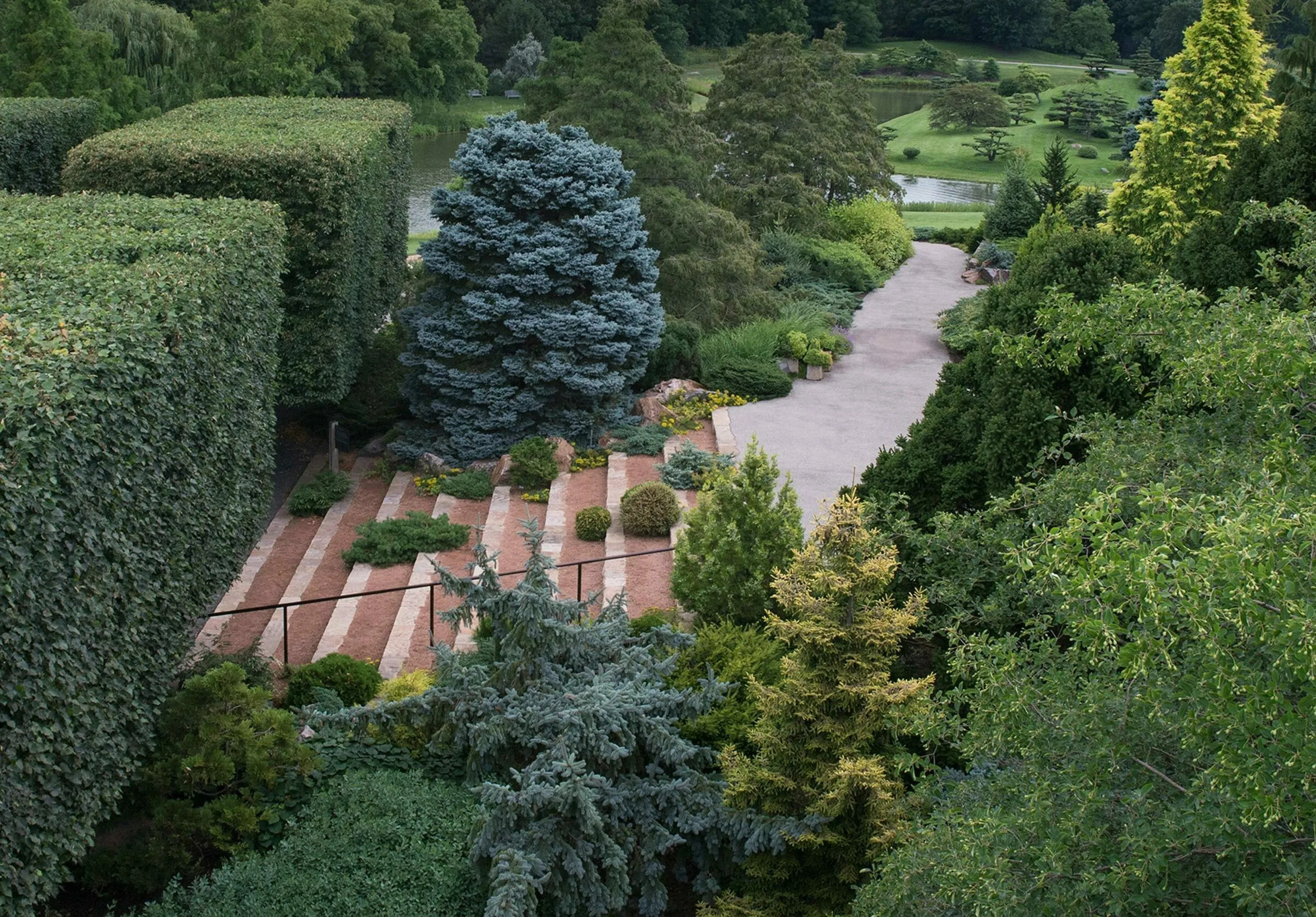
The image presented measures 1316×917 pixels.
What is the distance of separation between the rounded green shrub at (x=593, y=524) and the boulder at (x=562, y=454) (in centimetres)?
237

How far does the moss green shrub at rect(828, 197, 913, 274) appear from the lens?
30781 mm

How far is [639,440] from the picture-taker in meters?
18.8

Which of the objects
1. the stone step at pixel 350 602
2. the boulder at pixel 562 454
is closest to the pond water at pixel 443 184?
the boulder at pixel 562 454

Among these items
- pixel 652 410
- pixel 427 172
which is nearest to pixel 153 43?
pixel 427 172

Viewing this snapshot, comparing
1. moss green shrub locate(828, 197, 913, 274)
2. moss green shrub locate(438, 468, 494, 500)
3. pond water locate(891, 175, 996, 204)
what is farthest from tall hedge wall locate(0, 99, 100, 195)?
pond water locate(891, 175, 996, 204)

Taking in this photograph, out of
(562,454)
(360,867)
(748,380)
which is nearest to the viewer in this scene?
(360,867)

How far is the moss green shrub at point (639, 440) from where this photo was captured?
1872 centimetres

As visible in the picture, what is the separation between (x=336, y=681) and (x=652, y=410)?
904cm

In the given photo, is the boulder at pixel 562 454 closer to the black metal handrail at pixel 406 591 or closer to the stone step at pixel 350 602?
the stone step at pixel 350 602

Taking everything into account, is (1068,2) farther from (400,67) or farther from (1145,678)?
(1145,678)

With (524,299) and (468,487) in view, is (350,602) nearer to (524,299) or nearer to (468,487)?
(468,487)

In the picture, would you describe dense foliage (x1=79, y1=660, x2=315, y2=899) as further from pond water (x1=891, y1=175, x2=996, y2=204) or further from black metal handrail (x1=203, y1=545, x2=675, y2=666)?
pond water (x1=891, y1=175, x2=996, y2=204)

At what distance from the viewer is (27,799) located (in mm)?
7430

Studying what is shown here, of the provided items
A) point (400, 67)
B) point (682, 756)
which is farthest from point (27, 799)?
point (400, 67)
